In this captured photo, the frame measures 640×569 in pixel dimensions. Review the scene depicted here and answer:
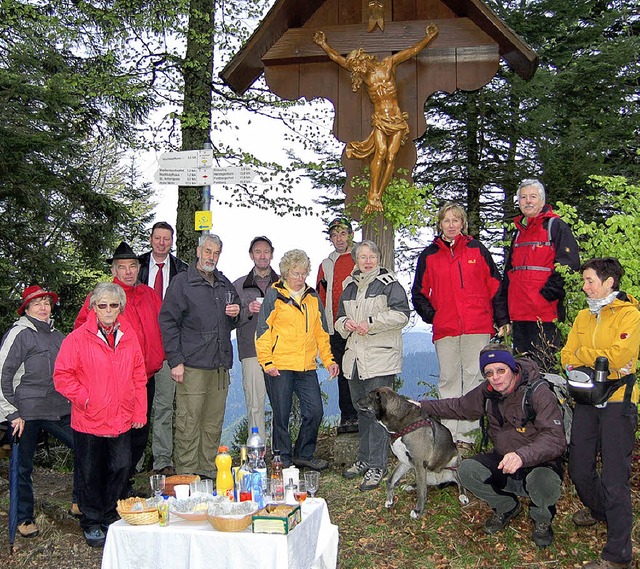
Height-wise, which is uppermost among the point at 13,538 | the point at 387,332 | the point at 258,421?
the point at 387,332

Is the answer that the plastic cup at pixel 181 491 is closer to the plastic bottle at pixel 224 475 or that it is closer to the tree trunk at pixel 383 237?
the plastic bottle at pixel 224 475

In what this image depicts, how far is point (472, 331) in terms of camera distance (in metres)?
5.51

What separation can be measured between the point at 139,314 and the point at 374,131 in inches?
108

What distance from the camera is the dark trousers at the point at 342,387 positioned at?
21.1 feet

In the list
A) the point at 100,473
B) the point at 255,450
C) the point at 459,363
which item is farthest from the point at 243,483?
the point at 459,363

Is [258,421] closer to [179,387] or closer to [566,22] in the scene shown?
[179,387]

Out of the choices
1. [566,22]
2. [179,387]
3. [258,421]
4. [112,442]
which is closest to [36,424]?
[112,442]

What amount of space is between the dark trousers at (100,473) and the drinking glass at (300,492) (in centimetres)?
151

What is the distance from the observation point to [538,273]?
5324mm

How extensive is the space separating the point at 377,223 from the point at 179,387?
7.67 feet

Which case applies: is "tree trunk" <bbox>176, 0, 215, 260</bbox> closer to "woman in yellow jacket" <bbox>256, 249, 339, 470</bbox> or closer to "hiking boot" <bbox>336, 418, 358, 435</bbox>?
"woman in yellow jacket" <bbox>256, 249, 339, 470</bbox>

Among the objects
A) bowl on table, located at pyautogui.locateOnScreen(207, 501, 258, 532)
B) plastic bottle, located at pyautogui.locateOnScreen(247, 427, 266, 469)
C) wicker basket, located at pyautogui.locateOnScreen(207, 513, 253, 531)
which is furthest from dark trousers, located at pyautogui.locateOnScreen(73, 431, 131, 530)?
wicker basket, located at pyautogui.locateOnScreen(207, 513, 253, 531)

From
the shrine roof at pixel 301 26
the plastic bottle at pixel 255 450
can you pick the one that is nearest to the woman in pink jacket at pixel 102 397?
the plastic bottle at pixel 255 450

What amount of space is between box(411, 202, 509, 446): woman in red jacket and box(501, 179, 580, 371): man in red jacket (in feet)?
0.57
